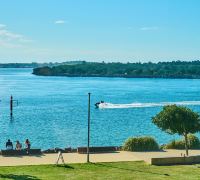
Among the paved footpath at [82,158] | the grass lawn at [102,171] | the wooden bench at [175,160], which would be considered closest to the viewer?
the grass lawn at [102,171]

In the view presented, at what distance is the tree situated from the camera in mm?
34094

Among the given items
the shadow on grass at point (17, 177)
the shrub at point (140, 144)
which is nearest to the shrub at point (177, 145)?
the shrub at point (140, 144)

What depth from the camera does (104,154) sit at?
34562 mm

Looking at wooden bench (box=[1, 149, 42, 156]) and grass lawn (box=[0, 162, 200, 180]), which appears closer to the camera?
grass lawn (box=[0, 162, 200, 180])

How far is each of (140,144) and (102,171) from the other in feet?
27.2

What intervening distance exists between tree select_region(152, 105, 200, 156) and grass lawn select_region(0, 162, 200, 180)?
4.02 meters

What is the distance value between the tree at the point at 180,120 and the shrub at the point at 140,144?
7.77 ft

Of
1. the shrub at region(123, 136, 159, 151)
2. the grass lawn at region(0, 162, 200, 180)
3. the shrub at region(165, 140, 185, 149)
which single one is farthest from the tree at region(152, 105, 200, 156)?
Answer: the grass lawn at region(0, 162, 200, 180)

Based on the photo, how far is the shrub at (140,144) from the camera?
1420 inches

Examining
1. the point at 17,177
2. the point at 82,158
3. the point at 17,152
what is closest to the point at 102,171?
the point at 82,158

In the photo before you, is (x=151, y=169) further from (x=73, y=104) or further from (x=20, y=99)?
(x=20, y=99)

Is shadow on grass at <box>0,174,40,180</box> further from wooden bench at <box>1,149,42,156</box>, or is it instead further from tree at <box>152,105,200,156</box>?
tree at <box>152,105,200,156</box>

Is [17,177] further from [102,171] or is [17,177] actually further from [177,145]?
[177,145]

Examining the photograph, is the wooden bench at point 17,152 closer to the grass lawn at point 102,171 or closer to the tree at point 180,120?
the grass lawn at point 102,171
